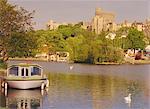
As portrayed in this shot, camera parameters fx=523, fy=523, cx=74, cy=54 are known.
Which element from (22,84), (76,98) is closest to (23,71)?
(22,84)

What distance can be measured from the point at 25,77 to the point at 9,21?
10349 mm

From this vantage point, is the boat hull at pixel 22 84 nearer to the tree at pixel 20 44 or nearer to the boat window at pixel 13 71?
the boat window at pixel 13 71

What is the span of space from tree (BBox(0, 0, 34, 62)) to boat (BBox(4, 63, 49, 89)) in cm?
818

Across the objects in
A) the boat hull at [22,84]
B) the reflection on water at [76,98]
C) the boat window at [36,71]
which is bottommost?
the reflection on water at [76,98]

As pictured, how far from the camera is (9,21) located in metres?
44.8

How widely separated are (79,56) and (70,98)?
222 feet

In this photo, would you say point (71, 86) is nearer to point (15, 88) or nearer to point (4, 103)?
point (15, 88)

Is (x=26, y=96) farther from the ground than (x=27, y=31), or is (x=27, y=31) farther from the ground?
(x=27, y=31)

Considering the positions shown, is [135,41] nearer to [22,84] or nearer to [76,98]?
[22,84]

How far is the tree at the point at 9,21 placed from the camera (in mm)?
44531

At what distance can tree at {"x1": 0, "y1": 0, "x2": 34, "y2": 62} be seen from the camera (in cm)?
4453

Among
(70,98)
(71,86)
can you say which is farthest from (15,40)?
(70,98)

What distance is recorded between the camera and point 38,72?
3812cm

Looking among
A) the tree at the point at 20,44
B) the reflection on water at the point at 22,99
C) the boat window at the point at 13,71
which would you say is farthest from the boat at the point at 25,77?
the tree at the point at 20,44
